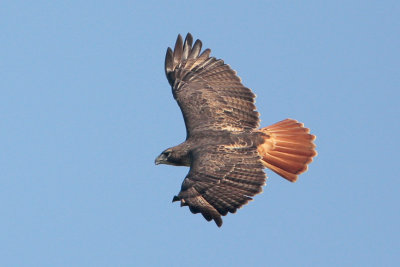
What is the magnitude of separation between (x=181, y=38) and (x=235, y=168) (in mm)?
4055

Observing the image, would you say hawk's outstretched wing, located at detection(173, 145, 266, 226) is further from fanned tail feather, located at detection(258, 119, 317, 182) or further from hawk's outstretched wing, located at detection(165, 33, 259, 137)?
hawk's outstretched wing, located at detection(165, 33, 259, 137)

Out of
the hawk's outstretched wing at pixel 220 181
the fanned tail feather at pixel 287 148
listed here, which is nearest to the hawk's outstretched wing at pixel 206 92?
the fanned tail feather at pixel 287 148

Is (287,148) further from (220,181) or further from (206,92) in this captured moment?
(220,181)

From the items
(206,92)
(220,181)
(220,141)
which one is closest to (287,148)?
(220,141)

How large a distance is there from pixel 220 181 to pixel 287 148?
2.31m

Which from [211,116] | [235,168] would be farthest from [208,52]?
[235,168]

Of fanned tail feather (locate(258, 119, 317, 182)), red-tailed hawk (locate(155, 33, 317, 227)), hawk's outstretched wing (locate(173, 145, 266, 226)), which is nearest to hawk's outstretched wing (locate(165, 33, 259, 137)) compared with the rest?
red-tailed hawk (locate(155, 33, 317, 227))

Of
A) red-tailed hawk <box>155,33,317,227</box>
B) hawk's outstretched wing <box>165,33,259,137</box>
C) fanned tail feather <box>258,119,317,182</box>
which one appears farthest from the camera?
hawk's outstretched wing <box>165,33,259,137</box>

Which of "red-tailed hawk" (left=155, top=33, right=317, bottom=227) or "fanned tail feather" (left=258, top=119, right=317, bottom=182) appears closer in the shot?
"red-tailed hawk" (left=155, top=33, right=317, bottom=227)

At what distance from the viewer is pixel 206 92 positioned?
1552 cm

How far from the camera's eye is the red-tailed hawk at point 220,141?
12.6 m

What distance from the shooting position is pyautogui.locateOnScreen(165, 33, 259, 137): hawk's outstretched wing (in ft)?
49.1

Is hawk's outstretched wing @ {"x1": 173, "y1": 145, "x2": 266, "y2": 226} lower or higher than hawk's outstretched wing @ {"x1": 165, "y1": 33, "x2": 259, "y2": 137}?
lower

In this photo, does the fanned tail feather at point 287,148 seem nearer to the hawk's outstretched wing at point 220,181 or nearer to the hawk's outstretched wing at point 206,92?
the hawk's outstretched wing at point 206,92
